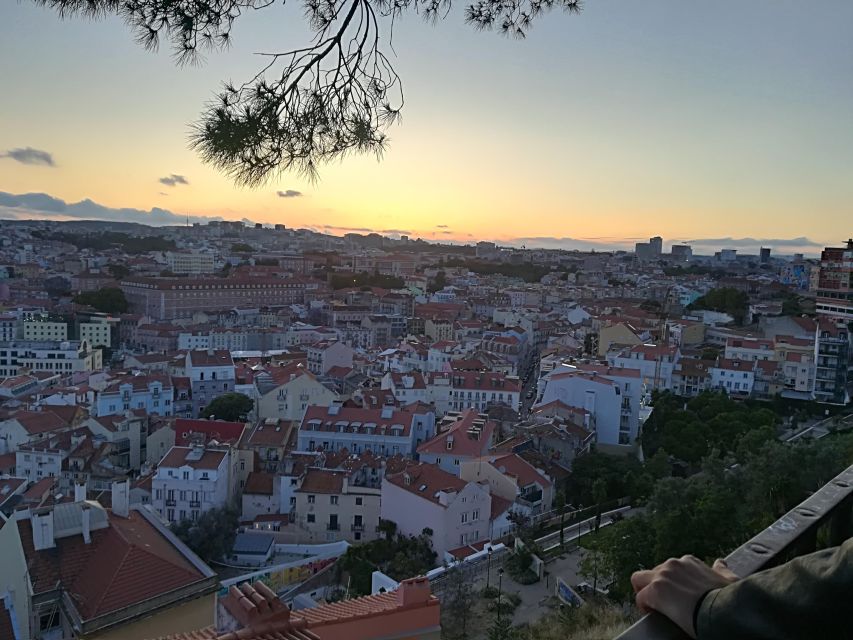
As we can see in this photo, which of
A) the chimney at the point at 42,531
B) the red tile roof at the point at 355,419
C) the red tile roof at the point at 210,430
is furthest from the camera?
the red tile roof at the point at 355,419

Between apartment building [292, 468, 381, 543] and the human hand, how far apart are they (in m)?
9.94

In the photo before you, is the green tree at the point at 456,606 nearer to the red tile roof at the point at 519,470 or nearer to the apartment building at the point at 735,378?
the red tile roof at the point at 519,470

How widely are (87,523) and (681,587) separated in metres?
7.06

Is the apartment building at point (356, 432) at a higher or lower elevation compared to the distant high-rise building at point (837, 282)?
lower

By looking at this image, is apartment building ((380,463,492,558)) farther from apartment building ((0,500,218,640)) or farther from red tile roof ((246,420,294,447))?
apartment building ((0,500,218,640))

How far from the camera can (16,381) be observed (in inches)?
689

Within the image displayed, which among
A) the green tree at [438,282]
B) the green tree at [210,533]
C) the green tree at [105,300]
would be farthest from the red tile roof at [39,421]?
the green tree at [438,282]

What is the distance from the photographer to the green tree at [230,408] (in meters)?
15.3

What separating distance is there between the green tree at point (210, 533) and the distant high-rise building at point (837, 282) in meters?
19.2

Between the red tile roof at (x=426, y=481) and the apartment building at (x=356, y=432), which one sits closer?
Answer: the red tile roof at (x=426, y=481)

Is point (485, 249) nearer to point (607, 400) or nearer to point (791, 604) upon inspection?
point (607, 400)

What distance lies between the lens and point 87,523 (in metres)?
6.71

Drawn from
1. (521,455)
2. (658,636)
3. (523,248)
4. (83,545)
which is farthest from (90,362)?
(523,248)

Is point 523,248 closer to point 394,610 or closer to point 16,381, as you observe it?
point 16,381
